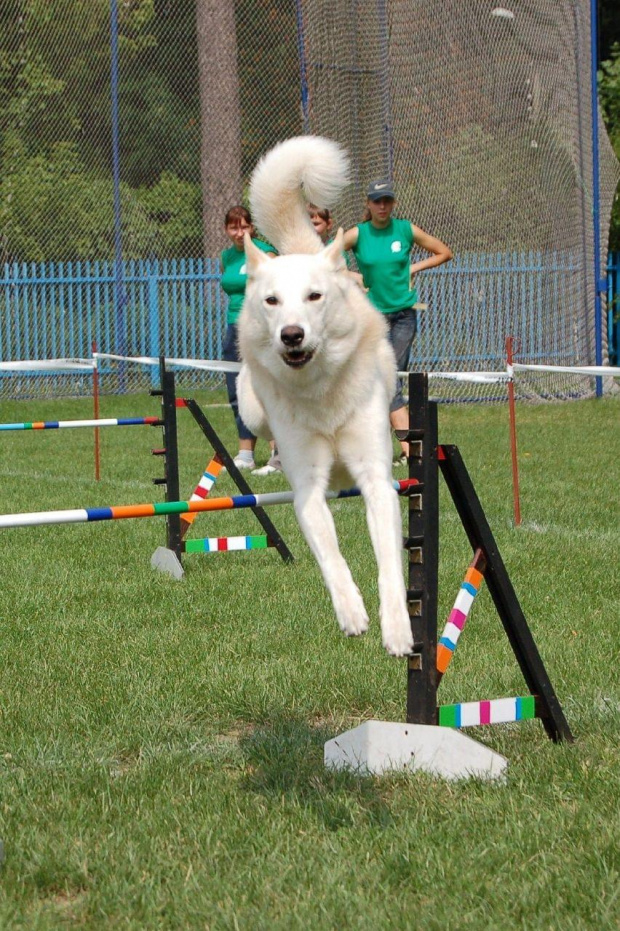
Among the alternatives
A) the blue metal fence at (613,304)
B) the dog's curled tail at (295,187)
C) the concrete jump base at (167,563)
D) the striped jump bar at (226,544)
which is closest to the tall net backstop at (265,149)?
the blue metal fence at (613,304)

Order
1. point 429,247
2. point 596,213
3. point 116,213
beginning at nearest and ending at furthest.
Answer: point 429,247
point 596,213
point 116,213

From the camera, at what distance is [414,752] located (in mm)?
3621

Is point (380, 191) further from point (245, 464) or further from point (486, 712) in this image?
point (486, 712)

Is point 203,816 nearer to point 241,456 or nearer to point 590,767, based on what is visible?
point 590,767

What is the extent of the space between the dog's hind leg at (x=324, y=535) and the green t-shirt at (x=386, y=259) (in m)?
5.68

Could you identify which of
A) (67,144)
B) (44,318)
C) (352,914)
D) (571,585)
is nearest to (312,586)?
(571,585)

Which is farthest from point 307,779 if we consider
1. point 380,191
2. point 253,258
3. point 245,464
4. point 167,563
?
point 245,464

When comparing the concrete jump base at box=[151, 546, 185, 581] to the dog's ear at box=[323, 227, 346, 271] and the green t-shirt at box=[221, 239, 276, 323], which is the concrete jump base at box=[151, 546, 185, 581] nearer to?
the dog's ear at box=[323, 227, 346, 271]

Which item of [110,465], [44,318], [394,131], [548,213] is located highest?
[394,131]

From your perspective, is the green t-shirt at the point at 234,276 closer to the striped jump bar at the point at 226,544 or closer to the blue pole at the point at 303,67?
the striped jump bar at the point at 226,544

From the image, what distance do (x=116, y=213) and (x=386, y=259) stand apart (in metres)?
Answer: 9.93

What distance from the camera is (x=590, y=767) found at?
3.57m

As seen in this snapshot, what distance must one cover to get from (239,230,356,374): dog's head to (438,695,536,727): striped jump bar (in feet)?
3.80

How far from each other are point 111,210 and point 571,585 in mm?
14553
